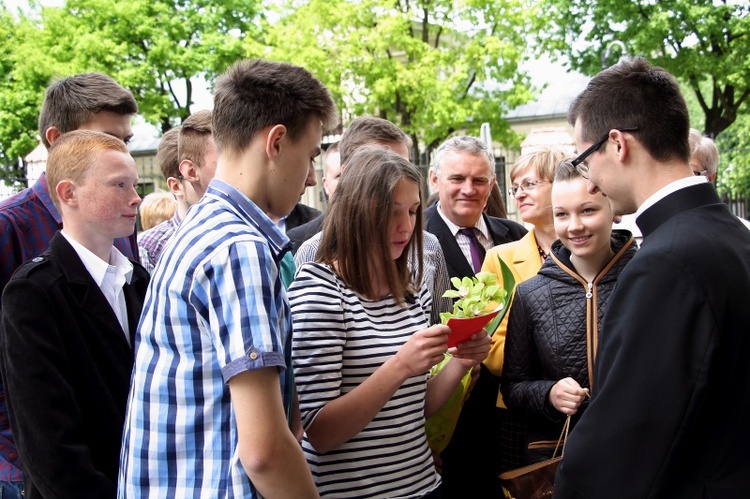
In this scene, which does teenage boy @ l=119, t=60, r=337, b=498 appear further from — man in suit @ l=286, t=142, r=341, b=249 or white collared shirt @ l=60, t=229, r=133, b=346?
man in suit @ l=286, t=142, r=341, b=249

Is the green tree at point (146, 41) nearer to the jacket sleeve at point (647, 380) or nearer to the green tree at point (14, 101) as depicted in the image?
the green tree at point (14, 101)

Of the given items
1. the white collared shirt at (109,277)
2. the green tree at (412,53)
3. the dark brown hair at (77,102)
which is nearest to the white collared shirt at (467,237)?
the dark brown hair at (77,102)

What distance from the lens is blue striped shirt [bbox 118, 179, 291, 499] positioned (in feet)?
5.11

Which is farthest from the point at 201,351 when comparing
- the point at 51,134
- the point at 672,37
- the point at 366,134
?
the point at 672,37

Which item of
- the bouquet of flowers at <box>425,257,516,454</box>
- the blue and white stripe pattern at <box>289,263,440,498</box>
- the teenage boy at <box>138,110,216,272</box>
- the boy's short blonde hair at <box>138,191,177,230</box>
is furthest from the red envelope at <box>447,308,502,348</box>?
the boy's short blonde hair at <box>138,191,177,230</box>

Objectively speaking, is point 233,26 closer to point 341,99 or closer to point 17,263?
point 341,99

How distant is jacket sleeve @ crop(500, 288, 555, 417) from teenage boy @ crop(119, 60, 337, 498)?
1.56 m

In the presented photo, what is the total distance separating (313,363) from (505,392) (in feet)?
4.06

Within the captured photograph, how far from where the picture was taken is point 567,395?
2824 mm

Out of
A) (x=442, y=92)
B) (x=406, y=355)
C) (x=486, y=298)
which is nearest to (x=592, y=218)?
(x=486, y=298)

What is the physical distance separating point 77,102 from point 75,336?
145 centimetres

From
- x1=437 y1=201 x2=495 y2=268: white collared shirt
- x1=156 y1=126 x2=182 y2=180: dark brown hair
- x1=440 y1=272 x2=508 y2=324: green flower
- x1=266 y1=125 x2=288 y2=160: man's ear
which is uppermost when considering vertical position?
x1=156 y1=126 x2=182 y2=180: dark brown hair

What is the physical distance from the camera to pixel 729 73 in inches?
831

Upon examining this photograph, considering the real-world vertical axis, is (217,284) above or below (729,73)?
below
